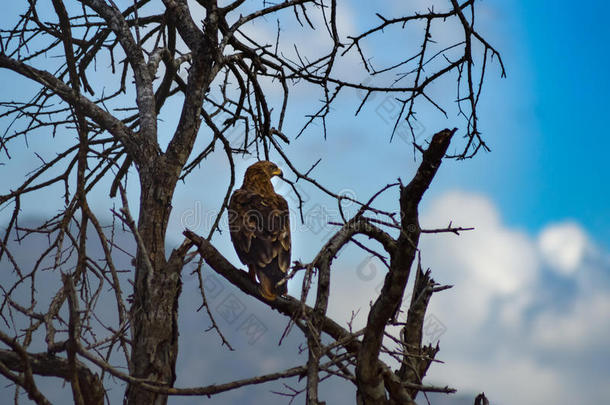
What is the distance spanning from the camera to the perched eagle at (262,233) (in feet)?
16.2

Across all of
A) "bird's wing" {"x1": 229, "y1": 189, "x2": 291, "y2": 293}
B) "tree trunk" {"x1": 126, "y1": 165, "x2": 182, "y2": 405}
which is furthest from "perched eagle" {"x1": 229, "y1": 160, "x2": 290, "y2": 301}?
"tree trunk" {"x1": 126, "y1": 165, "x2": 182, "y2": 405}

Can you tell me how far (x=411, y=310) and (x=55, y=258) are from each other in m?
2.80

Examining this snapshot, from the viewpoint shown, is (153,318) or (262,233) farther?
(262,233)

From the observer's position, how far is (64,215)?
17.2 feet

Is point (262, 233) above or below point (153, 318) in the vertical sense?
above

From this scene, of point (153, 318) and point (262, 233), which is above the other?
point (262, 233)

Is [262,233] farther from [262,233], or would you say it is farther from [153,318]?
[153,318]

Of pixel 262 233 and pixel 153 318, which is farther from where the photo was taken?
pixel 262 233

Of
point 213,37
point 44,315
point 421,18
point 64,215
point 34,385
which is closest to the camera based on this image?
point 34,385

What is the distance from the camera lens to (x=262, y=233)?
17.2 ft

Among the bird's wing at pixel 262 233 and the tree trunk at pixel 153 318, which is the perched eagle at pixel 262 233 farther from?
the tree trunk at pixel 153 318

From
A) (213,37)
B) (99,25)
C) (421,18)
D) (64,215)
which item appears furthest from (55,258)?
(421,18)

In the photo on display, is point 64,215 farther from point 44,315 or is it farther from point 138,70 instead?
point 44,315

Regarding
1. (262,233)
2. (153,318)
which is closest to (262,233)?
(262,233)
